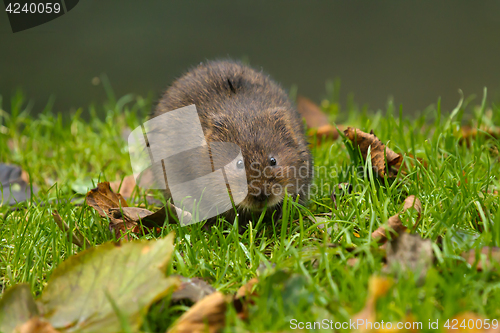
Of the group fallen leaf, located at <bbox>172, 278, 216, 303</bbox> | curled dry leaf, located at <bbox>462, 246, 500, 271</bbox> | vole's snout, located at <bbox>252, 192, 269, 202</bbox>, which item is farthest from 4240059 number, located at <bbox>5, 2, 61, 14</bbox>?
curled dry leaf, located at <bbox>462, 246, 500, 271</bbox>

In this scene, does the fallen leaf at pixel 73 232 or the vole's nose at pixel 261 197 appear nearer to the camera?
the fallen leaf at pixel 73 232

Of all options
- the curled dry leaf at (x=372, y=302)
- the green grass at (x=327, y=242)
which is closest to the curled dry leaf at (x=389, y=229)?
the green grass at (x=327, y=242)

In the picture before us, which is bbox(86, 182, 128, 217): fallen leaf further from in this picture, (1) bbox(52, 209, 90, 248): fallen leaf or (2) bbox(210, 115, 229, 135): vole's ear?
(2) bbox(210, 115, 229, 135): vole's ear

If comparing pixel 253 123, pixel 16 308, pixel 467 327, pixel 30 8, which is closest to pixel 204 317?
pixel 16 308

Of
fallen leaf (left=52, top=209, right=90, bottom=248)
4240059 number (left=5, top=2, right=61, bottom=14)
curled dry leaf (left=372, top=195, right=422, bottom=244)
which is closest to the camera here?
curled dry leaf (left=372, top=195, right=422, bottom=244)

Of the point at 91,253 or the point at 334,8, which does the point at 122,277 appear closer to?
the point at 91,253

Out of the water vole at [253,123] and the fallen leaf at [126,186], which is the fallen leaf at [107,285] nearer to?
the water vole at [253,123]
